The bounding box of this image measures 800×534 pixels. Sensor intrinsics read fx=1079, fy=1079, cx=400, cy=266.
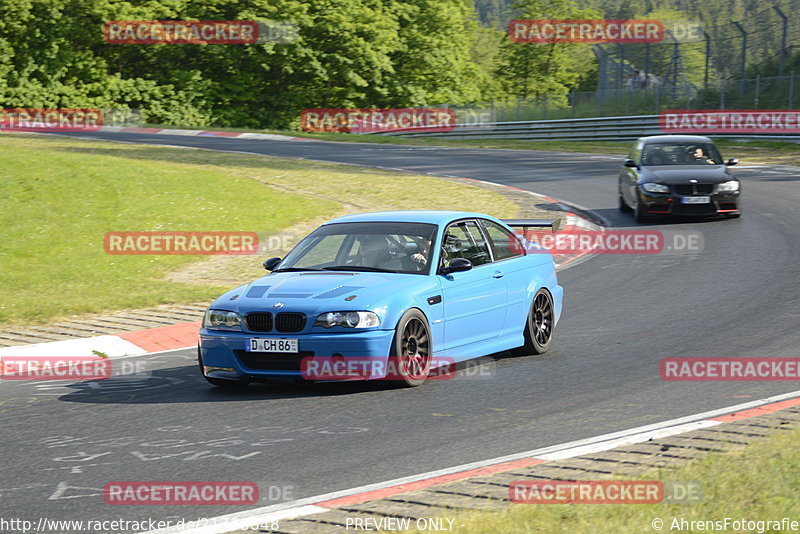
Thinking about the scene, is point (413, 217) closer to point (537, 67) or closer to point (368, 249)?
point (368, 249)

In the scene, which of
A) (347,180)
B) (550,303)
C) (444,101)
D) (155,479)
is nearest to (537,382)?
(550,303)

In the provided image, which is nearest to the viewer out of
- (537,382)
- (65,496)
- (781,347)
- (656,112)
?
(65,496)

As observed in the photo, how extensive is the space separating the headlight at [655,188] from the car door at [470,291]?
1096 cm

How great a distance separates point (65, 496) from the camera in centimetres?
581

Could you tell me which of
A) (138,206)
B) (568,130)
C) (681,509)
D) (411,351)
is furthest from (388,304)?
(568,130)

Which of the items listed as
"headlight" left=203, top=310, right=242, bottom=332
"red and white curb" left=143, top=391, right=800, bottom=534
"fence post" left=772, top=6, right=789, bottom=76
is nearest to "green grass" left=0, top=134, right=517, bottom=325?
"headlight" left=203, top=310, right=242, bottom=332

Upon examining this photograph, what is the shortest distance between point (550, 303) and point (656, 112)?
34924mm

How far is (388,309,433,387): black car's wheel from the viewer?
27.5 feet

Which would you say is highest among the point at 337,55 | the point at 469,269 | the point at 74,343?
the point at 337,55

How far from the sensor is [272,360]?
8383 millimetres

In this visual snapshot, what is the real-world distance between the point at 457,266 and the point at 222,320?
6.67ft

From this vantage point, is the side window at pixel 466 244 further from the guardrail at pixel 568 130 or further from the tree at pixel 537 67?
the tree at pixel 537 67

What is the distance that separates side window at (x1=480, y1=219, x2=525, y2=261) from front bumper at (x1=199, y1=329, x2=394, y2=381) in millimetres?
2230

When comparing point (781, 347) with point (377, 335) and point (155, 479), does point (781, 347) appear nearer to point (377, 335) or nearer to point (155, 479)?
point (377, 335)
